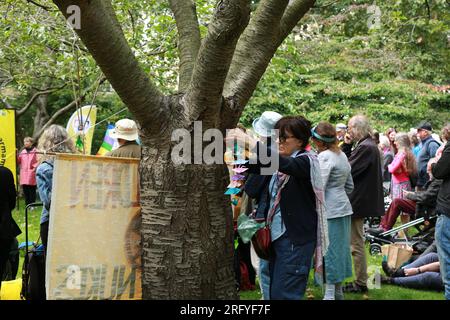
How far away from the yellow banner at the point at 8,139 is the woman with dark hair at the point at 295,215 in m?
7.70

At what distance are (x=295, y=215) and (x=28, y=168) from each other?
12.7 meters

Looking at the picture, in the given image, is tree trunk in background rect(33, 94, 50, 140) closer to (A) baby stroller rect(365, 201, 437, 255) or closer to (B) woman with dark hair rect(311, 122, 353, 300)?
(A) baby stroller rect(365, 201, 437, 255)

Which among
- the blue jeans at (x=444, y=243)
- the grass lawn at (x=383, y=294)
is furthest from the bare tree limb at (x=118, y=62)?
the grass lawn at (x=383, y=294)

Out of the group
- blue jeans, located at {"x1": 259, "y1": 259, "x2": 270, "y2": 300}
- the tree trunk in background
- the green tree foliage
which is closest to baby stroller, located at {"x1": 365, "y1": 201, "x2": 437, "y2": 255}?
blue jeans, located at {"x1": 259, "y1": 259, "x2": 270, "y2": 300}

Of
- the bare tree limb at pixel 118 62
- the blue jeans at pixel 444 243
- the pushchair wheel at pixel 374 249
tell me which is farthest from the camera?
the pushchair wheel at pixel 374 249

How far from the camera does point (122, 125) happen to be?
23.0ft

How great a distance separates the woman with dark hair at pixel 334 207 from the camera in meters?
6.51

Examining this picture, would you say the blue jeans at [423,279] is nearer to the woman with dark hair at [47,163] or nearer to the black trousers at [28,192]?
the woman with dark hair at [47,163]

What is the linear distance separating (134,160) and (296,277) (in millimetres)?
1536

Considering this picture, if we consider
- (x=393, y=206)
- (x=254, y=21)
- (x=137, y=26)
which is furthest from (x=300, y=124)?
(x=137, y=26)

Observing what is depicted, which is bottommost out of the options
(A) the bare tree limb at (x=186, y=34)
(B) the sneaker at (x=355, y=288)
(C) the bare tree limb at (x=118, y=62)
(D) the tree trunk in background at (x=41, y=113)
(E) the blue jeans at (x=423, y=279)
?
(B) the sneaker at (x=355, y=288)

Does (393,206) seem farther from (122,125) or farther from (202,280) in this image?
(202,280)

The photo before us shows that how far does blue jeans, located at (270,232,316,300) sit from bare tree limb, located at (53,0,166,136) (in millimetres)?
1329

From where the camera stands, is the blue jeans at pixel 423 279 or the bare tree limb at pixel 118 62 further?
the blue jeans at pixel 423 279
